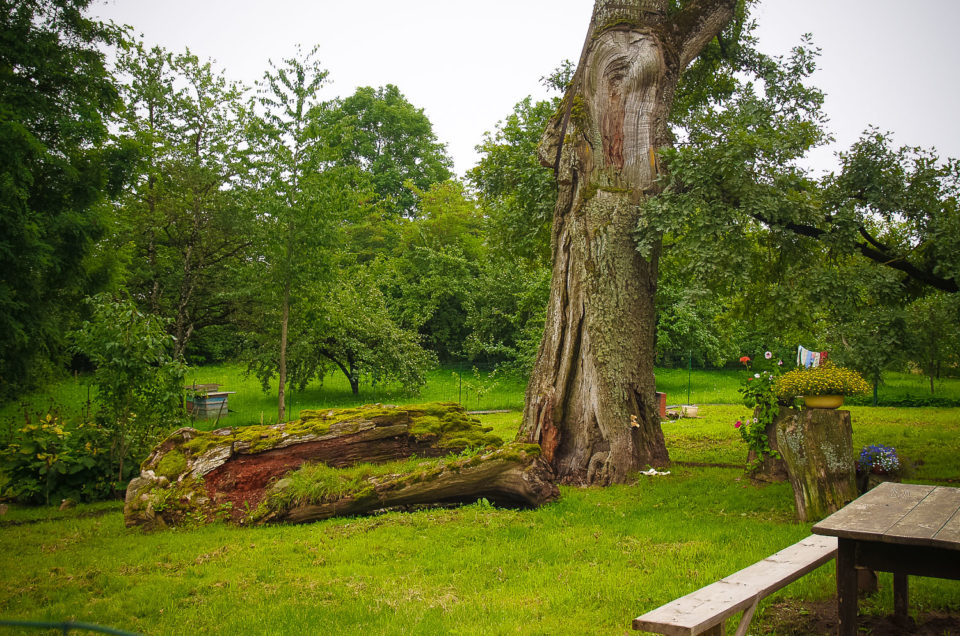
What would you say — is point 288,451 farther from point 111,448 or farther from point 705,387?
point 705,387

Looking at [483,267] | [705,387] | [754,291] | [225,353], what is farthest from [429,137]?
[754,291]

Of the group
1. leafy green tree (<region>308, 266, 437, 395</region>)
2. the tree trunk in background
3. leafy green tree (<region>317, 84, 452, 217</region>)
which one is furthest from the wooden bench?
leafy green tree (<region>317, 84, 452, 217</region>)

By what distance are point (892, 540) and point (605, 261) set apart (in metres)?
6.39

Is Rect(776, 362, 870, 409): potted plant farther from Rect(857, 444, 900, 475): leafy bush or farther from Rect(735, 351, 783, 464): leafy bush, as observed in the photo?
Rect(857, 444, 900, 475): leafy bush

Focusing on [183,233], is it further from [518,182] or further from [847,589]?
[847,589]

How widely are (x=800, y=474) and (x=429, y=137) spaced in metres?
38.5

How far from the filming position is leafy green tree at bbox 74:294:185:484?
9.09 meters

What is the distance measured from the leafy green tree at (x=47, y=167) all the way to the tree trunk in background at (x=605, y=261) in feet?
31.5

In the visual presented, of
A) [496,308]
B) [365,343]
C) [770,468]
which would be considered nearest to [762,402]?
[770,468]

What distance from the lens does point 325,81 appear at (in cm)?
1327

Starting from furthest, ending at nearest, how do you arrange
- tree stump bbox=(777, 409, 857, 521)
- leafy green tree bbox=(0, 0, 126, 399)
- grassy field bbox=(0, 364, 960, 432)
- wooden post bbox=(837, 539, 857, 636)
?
grassy field bbox=(0, 364, 960, 432) < leafy green tree bbox=(0, 0, 126, 399) < tree stump bbox=(777, 409, 857, 521) < wooden post bbox=(837, 539, 857, 636)

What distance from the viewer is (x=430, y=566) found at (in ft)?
18.5

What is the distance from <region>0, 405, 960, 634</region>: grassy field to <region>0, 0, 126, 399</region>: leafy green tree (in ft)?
17.6

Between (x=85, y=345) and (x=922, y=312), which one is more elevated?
(x=922, y=312)
